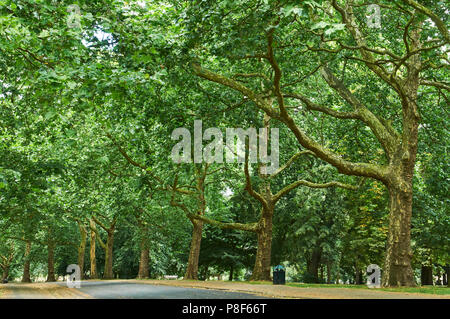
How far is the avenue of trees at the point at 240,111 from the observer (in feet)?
34.4

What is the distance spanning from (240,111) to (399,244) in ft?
24.8

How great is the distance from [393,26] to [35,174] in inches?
567

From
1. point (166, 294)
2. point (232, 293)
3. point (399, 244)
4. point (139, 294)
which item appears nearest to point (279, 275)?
point (232, 293)

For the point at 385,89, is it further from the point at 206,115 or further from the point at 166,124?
the point at 166,124

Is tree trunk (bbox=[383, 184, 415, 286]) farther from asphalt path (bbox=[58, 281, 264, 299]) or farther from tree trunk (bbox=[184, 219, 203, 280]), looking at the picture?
tree trunk (bbox=[184, 219, 203, 280])

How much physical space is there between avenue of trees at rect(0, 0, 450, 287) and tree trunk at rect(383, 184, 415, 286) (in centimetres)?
5

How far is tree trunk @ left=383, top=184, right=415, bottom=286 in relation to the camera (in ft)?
52.6

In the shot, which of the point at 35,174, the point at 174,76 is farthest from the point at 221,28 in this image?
the point at 35,174

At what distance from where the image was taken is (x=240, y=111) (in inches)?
669

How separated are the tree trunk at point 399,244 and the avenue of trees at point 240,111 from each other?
0.05 m

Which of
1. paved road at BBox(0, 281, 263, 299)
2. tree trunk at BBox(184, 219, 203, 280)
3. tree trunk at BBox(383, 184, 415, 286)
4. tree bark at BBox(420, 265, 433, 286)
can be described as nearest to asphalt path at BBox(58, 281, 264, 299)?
paved road at BBox(0, 281, 263, 299)

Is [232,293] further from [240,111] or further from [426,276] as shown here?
[426,276]

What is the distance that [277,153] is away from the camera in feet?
74.2
